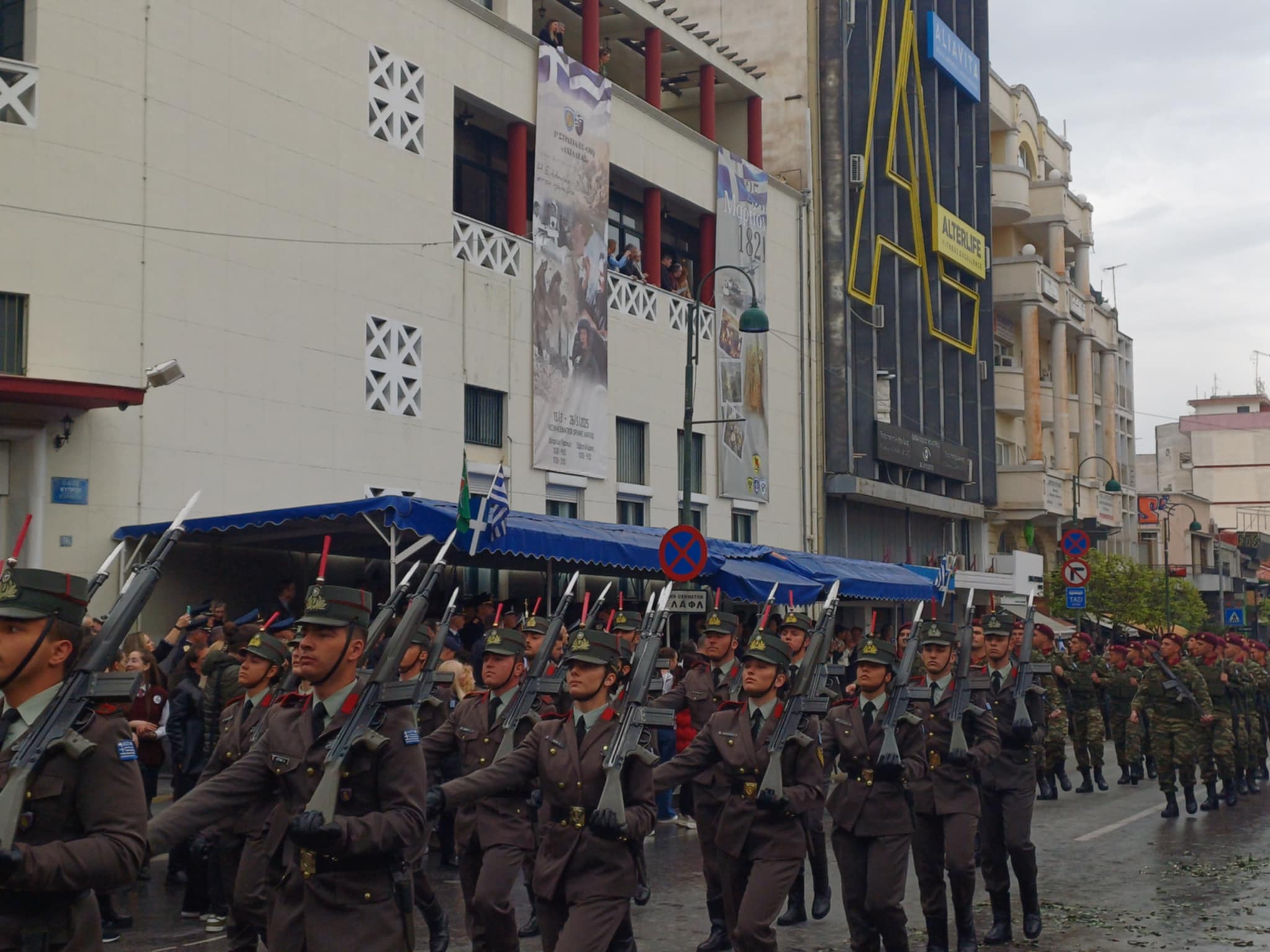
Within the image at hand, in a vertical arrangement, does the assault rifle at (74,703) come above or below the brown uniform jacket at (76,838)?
above

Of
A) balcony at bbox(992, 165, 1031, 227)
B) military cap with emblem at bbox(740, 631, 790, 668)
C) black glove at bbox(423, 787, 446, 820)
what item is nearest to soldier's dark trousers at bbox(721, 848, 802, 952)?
military cap with emblem at bbox(740, 631, 790, 668)

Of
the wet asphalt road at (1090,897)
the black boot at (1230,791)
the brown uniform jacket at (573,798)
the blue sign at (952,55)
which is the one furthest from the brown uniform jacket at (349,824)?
the blue sign at (952,55)

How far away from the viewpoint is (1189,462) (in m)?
116

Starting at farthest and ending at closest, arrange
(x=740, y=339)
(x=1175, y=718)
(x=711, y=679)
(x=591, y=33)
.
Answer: (x=740, y=339), (x=591, y=33), (x=1175, y=718), (x=711, y=679)

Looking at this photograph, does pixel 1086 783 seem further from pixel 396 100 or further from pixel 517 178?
pixel 396 100

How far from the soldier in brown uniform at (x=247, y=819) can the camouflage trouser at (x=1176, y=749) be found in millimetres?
10968

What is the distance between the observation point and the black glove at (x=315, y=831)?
530 cm

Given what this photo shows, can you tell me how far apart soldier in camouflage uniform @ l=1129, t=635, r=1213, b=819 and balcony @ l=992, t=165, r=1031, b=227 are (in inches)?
1540

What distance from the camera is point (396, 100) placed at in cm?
2459

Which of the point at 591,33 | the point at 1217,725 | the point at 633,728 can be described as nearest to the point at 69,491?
the point at 633,728

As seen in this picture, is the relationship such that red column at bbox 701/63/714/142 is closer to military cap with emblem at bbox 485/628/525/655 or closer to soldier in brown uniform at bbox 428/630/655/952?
military cap with emblem at bbox 485/628/525/655

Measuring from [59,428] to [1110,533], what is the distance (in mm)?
51058

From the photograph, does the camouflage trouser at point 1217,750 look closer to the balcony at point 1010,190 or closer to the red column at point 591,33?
the red column at point 591,33

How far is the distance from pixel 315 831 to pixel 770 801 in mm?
3442
